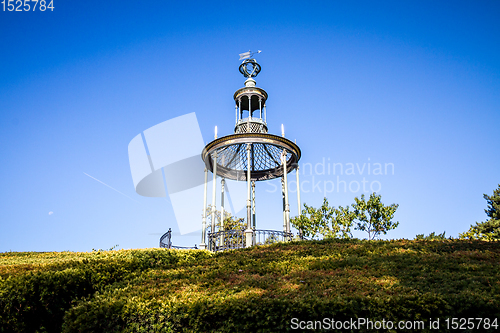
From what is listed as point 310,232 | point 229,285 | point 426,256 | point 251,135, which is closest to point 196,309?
point 229,285

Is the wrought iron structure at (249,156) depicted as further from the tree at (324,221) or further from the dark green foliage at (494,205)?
the dark green foliage at (494,205)

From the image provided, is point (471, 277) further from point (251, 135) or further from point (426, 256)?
point (251, 135)

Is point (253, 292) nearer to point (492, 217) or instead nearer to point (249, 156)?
point (249, 156)

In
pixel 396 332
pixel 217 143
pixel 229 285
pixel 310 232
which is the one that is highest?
pixel 217 143

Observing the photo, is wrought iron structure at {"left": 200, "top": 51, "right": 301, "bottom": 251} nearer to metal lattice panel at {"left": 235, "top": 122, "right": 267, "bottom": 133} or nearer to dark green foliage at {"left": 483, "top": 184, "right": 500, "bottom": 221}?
metal lattice panel at {"left": 235, "top": 122, "right": 267, "bottom": 133}

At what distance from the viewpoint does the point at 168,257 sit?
1018cm

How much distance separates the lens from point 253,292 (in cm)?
658

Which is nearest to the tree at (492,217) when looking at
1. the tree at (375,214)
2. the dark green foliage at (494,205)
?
the dark green foliage at (494,205)

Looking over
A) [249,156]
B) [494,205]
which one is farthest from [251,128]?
[494,205]

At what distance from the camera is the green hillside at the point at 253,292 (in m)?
5.56

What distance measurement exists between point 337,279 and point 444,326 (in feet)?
7.22

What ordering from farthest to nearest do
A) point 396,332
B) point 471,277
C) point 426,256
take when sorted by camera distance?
point 426,256 → point 471,277 → point 396,332

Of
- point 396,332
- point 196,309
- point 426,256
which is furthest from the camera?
point 426,256

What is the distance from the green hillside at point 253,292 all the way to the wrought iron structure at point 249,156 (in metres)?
6.83
